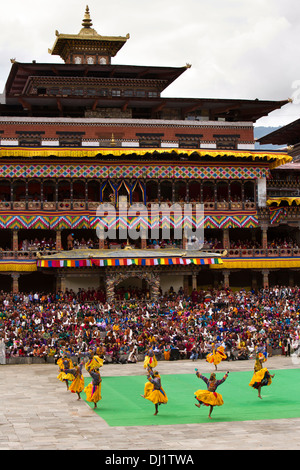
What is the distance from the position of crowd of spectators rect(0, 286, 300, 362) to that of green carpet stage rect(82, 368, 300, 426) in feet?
8.75

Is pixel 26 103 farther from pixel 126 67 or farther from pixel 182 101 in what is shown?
pixel 182 101

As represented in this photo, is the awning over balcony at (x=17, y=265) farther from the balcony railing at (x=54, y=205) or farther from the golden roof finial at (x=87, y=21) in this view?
the golden roof finial at (x=87, y=21)

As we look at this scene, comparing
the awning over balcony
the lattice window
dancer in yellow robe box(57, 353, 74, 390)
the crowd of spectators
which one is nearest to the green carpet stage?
dancer in yellow robe box(57, 353, 74, 390)

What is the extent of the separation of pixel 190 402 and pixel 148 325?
46.1 ft

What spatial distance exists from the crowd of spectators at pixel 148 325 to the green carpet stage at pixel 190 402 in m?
2.67

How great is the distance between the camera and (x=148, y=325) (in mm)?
40531

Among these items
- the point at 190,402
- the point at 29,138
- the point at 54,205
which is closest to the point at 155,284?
the point at 54,205

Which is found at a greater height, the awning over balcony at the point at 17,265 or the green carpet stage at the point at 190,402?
the awning over balcony at the point at 17,265

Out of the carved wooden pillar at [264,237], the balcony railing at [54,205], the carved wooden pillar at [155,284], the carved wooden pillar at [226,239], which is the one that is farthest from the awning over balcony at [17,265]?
the carved wooden pillar at [264,237]

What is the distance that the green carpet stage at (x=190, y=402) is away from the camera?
23398 millimetres

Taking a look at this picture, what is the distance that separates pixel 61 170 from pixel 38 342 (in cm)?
1683

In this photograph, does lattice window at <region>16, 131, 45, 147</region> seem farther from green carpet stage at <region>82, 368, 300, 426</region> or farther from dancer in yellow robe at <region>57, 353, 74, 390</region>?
dancer in yellow robe at <region>57, 353, 74, 390</region>

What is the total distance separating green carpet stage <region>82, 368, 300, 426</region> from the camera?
23.4m
